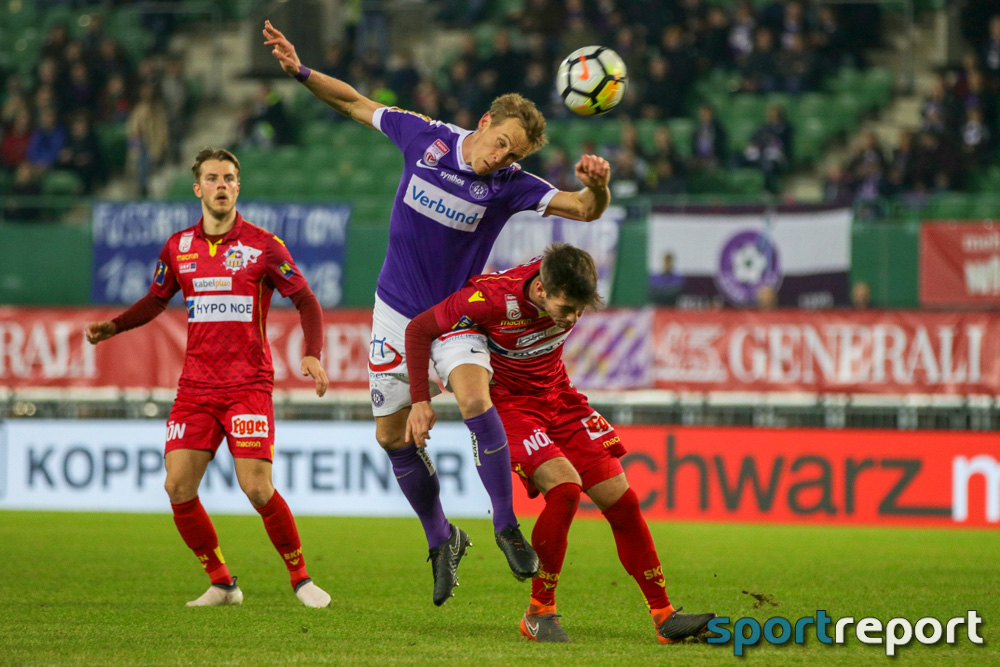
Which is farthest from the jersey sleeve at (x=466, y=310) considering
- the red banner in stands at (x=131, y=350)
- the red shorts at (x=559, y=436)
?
the red banner in stands at (x=131, y=350)

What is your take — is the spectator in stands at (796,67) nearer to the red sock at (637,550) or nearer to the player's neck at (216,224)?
the player's neck at (216,224)

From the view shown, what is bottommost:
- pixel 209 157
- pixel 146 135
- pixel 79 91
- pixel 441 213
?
pixel 441 213

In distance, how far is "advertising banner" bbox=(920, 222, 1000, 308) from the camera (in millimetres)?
13773

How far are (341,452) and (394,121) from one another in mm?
7113

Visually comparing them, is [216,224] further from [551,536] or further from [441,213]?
[551,536]

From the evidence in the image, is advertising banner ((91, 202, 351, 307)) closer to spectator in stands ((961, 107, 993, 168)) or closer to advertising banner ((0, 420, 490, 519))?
advertising banner ((0, 420, 490, 519))

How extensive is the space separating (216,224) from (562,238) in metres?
7.63

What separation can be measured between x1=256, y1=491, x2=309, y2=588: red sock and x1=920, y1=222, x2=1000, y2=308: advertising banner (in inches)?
349

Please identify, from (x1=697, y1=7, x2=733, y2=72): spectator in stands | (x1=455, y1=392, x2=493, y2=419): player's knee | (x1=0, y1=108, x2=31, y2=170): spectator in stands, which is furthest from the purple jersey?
(x1=0, y1=108, x2=31, y2=170): spectator in stands

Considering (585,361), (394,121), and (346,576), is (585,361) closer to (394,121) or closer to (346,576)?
(346,576)

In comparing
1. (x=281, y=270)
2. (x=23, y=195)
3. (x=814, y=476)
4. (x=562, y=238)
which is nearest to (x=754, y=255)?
(x=562, y=238)

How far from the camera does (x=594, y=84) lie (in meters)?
6.77

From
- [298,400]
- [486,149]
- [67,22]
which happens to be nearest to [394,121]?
[486,149]

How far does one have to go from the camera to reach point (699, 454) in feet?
41.9
